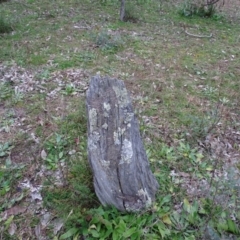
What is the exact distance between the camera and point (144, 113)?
12.9ft

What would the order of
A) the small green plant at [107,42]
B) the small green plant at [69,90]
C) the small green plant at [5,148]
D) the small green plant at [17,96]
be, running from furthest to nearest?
the small green plant at [107,42], the small green plant at [69,90], the small green plant at [17,96], the small green plant at [5,148]

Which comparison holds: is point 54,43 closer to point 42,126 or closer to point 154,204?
point 42,126

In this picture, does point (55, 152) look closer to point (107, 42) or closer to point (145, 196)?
point (145, 196)

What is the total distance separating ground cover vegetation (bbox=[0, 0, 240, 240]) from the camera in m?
2.42

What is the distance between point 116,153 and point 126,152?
9 cm

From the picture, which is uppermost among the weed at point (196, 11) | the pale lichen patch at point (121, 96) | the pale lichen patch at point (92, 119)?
the pale lichen patch at point (121, 96)

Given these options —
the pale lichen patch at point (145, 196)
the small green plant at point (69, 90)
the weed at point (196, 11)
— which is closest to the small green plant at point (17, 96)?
the small green plant at point (69, 90)

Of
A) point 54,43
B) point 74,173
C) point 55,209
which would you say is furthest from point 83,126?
point 54,43

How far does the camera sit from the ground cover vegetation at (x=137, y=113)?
2.42 metres

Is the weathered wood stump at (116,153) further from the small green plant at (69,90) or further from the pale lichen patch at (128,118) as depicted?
the small green plant at (69,90)

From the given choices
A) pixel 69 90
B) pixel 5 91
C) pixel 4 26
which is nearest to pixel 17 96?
pixel 5 91

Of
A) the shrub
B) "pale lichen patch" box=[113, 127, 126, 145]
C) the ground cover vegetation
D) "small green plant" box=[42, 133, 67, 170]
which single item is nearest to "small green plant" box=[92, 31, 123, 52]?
the ground cover vegetation

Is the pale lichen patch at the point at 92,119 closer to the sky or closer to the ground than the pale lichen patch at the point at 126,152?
closer to the sky

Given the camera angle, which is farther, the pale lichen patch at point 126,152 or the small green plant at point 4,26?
the small green plant at point 4,26
